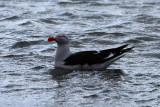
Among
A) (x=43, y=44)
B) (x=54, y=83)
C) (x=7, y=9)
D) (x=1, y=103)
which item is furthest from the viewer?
(x=7, y=9)

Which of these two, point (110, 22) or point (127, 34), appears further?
point (110, 22)

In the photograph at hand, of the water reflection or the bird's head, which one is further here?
the bird's head

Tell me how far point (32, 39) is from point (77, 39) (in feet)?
4.30

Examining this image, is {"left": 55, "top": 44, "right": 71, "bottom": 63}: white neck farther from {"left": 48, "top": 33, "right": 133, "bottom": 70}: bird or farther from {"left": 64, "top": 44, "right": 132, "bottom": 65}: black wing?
{"left": 64, "top": 44, "right": 132, "bottom": 65}: black wing

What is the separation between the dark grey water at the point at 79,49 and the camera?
957 cm

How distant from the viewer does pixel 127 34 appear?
15984 millimetres

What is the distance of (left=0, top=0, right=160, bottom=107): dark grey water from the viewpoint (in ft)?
31.4

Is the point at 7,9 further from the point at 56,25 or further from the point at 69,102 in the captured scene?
the point at 69,102

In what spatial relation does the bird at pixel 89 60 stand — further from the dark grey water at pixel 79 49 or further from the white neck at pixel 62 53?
the dark grey water at pixel 79 49

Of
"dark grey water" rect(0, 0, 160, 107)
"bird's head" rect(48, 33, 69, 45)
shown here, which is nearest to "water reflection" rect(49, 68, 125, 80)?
"dark grey water" rect(0, 0, 160, 107)

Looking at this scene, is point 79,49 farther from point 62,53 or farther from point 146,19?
point 146,19

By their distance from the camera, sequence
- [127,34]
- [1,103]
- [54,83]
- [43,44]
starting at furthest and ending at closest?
[127,34] < [43,44] < [54,83] < [1,103]

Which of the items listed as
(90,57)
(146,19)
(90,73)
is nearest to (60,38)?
(90,57)

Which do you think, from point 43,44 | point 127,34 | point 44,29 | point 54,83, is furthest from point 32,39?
point 54,83
